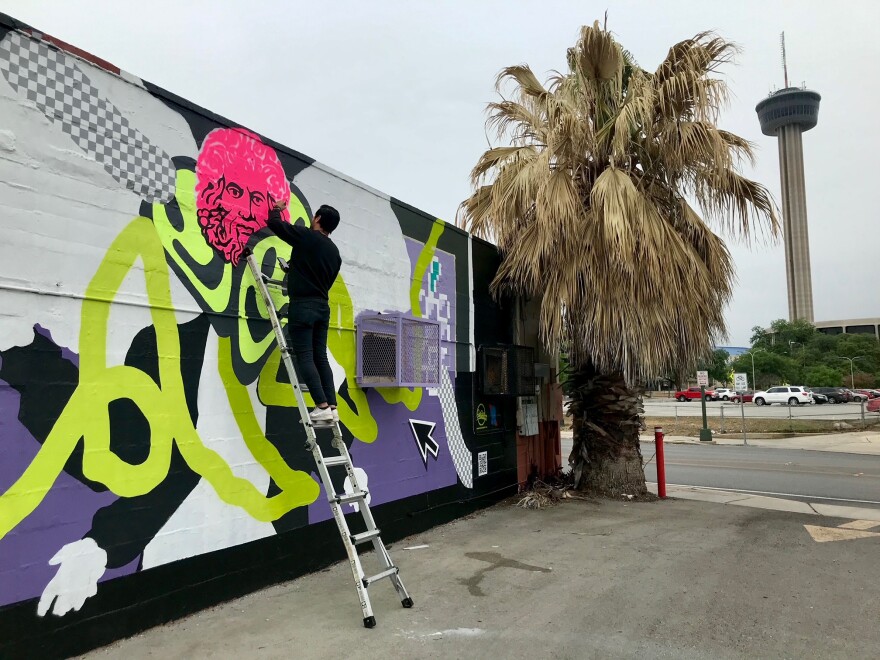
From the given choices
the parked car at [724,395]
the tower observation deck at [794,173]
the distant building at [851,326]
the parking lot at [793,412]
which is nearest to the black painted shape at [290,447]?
the parking lot at [793,412]

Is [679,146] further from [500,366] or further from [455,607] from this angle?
[455,607]

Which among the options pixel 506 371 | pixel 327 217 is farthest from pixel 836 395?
pixel 327 217

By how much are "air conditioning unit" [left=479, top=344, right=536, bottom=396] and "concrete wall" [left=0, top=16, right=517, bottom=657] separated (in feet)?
9.24

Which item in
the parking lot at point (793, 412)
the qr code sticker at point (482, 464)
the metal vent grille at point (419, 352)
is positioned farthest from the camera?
the parking lot at point (793, 412)

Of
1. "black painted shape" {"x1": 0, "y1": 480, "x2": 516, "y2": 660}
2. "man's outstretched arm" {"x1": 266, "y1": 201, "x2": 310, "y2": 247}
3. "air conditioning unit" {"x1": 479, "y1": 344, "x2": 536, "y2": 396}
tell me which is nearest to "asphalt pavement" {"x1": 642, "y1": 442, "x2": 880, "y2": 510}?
"air conditioning unit" {"x1": 479, "y1": 344, "x2": 536, "y2": 396}

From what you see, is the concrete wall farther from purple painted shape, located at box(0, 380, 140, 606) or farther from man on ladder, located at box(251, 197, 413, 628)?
man on ladder, located at box(251, 197, 413, 628)

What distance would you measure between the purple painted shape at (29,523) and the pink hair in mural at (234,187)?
6.45 feet

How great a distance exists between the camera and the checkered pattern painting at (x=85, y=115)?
373 centimetres

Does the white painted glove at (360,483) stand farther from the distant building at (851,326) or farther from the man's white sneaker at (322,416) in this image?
the distant building at (851,326)

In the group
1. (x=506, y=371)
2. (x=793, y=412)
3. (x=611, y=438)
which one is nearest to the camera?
(x=506, y=371)

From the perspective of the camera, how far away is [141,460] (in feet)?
13.8

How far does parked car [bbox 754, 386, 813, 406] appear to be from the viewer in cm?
5391

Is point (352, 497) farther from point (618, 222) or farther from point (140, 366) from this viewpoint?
point (618, 222)

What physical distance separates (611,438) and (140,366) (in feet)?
23.1
